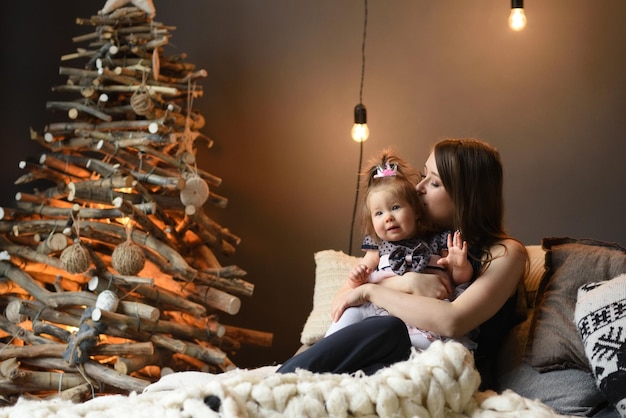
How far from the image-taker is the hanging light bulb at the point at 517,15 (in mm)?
2984

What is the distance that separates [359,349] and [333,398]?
12.8 inches

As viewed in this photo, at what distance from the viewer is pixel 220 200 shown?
315cm

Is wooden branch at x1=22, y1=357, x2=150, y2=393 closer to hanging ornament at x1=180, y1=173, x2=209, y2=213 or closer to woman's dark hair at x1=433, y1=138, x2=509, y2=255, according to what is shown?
hanging ornament at x1=180, y1=173, x2=209, y2=213

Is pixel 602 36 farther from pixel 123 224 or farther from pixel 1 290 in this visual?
pixel 1 290

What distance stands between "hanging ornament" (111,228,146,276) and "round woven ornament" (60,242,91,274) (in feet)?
0.32

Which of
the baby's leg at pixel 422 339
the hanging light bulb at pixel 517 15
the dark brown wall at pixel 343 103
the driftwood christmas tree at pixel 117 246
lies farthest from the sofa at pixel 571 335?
the driftwood christmas tree at pixel 117 246

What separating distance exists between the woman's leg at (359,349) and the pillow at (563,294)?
40cm

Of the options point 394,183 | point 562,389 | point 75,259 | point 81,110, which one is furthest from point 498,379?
point 81,110

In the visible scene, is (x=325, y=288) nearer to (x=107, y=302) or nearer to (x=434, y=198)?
(x=434, y=198)

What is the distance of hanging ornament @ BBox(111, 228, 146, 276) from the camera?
274cm

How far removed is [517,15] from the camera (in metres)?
2.99

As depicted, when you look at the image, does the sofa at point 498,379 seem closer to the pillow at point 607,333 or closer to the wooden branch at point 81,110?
the pillow at point 607,333

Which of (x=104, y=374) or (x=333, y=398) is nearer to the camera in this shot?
(x=333, y=398)

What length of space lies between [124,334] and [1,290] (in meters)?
0.53
